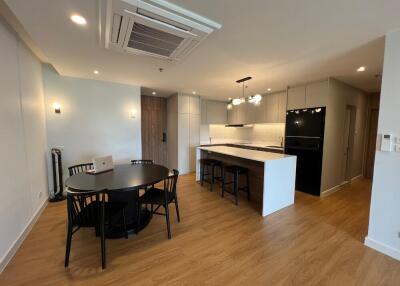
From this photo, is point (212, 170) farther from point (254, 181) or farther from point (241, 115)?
point (241, 115)

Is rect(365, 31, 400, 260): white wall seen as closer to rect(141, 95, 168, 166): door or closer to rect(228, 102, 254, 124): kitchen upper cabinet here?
rect(228, 102, 254, 124): kitchen upper cabinet

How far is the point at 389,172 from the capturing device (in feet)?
6.49

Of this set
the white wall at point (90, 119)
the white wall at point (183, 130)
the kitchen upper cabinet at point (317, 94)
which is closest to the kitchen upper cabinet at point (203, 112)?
the white wall at point (183, 130)

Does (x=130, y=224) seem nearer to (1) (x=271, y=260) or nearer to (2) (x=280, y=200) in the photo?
(1) (x=271, y=260)

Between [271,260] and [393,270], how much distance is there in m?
1.21

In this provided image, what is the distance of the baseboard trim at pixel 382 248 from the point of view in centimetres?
197

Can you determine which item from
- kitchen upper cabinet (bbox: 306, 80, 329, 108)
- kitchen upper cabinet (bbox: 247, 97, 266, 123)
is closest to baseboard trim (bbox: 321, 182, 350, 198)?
kitchen upper cabinet (bbox: 306, 80, 329, 108)

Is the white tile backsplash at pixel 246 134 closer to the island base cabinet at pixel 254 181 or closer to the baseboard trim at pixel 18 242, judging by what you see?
the island base cabinet at pixel 254 181

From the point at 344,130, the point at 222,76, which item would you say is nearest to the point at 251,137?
the point at 344,130

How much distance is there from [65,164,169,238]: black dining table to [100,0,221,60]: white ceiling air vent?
162 centimetres

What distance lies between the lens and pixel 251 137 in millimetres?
6246

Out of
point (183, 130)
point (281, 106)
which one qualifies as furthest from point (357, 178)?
point (183, 130)

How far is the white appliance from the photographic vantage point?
8.32ft

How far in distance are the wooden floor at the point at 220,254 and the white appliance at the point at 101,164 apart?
2.82 feet
